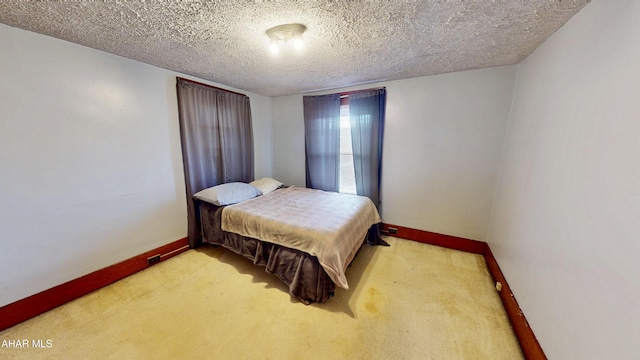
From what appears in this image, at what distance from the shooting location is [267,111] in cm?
379

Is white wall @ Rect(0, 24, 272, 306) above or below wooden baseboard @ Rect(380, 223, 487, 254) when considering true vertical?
above

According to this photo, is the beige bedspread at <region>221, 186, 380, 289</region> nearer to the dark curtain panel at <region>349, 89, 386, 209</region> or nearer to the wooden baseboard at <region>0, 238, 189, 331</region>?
the dark curtain panel at <region>349, 89, 386, 209</region>

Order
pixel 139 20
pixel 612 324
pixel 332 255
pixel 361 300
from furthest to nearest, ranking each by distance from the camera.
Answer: pixel 361 300 < pixel 332 255 < pixel 139 20 < pixel 612 324

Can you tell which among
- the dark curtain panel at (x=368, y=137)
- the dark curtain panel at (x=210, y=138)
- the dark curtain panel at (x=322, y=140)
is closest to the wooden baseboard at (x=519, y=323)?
the dark curtain panel at (x=368, y=137)

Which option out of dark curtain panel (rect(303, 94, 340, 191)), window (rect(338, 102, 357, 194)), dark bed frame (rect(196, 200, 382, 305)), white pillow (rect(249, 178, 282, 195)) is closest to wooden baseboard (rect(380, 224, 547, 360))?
window (rect(338, 102, 357, 194))

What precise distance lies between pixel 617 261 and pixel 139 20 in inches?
112

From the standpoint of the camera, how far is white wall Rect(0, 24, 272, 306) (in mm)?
1532

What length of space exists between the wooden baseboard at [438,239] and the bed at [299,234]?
406 mm

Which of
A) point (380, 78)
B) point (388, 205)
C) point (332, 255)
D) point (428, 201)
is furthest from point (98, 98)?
point (428, 201)

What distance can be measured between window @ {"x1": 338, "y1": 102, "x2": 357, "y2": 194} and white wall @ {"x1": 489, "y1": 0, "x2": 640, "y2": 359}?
2.03 m

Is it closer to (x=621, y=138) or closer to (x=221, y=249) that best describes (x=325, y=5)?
(x=621, y=138)

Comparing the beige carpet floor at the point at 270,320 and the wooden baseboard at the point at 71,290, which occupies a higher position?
the wooden baseboard at the point at 71,290

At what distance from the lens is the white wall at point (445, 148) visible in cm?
240

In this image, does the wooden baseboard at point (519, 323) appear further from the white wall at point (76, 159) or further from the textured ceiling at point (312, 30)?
the white wall at point (76, 159)
